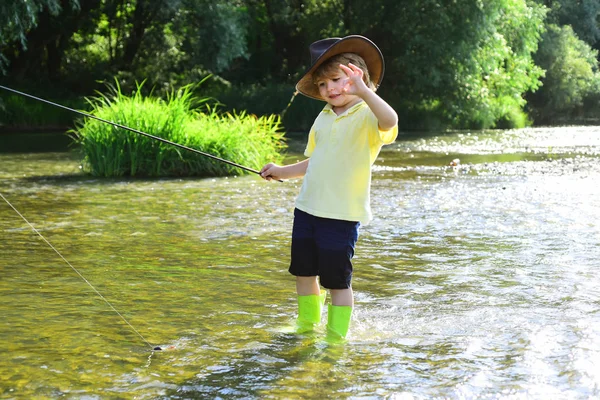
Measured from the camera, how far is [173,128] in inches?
501

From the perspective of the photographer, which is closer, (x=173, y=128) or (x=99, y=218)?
(x=99, y=218)

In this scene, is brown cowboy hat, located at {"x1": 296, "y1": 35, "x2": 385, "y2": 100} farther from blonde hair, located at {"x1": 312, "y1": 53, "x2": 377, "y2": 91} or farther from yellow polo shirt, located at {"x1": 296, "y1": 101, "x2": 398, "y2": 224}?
yellow polo shirt, located at {"x1": 296, "y1": 101, "x2": 398, "y2": 224}

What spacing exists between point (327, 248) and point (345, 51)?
37.3 inches

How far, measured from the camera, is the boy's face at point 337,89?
13.4 ft

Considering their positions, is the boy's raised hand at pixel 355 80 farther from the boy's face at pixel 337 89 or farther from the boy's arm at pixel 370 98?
the boy's face at pixel 337 89

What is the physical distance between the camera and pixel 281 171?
4391mm

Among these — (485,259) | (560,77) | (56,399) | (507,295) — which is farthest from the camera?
(560,77)

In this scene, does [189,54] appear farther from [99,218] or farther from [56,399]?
[56,399]

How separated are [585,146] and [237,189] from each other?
11.7 metres

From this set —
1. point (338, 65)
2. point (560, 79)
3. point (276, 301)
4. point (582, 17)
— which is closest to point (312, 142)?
point (338, 65)

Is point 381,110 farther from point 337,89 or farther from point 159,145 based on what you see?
point 159,145

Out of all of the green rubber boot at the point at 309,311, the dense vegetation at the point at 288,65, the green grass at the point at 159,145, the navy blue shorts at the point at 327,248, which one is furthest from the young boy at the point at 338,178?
the dense vegetation at the point at 288,65

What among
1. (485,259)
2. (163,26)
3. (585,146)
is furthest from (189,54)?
(485,259)

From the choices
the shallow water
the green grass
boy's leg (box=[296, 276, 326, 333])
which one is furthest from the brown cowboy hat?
the green grass
